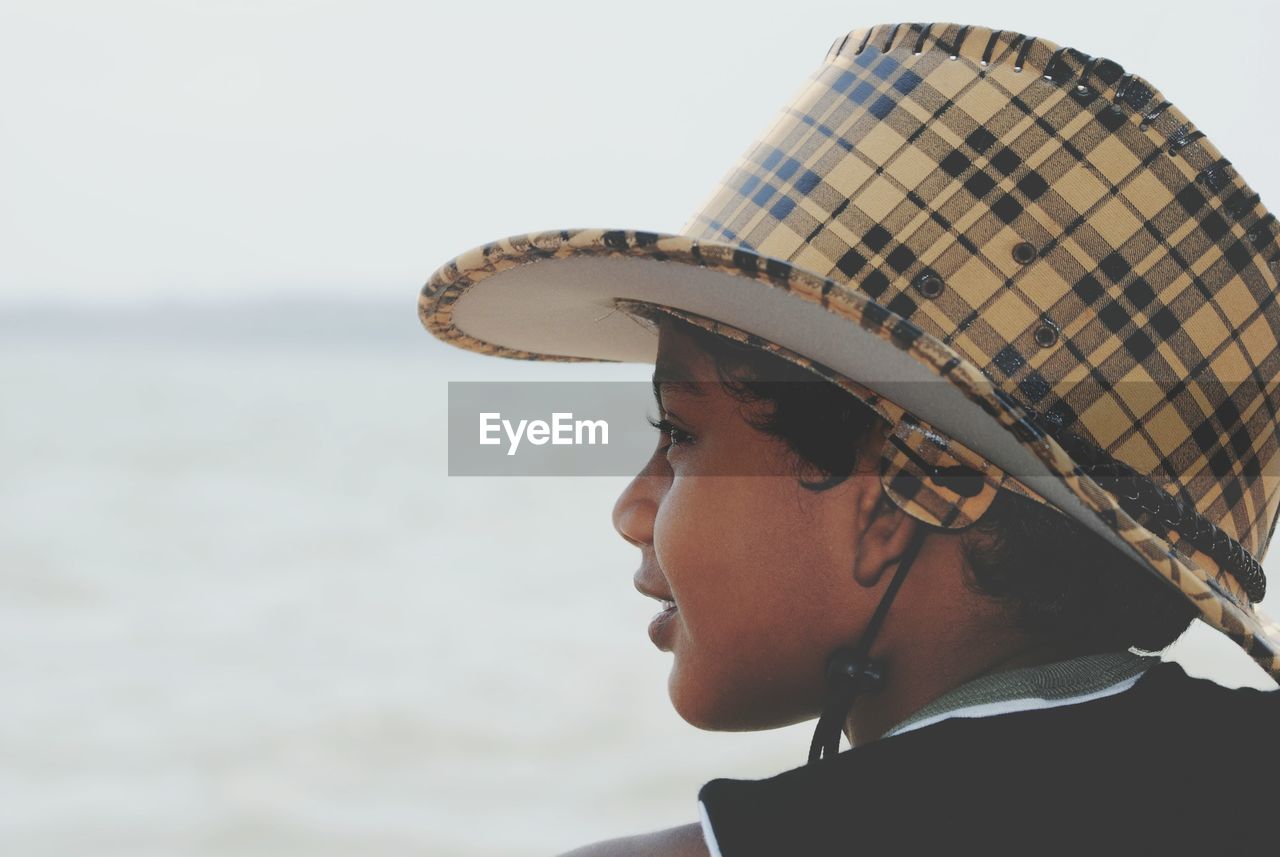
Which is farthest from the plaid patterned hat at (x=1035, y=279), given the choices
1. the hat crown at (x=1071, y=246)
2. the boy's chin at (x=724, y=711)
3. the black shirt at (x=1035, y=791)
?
the boy's chin at (x=724, y=711)

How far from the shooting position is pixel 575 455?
7.20 metres

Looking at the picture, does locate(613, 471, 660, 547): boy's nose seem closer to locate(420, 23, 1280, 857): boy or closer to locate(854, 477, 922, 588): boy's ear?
locate(420, 23, 1280, 857): boy

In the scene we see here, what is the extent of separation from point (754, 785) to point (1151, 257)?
47 centimetres

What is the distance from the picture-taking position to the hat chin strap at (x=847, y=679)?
114 centimetres

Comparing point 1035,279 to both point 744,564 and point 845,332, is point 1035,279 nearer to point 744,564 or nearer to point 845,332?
point 845,332

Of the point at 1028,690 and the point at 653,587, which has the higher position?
the point at 653,587

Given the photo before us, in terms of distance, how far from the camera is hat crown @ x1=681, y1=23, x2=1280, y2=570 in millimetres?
1064

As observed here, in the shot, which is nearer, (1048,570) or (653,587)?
(1048,570)

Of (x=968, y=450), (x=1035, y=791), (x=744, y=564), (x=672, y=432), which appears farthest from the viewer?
(x=672, y=432)

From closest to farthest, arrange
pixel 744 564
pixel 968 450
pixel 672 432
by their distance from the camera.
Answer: pixel 968 450, pixel 744 564, pixel 672 432

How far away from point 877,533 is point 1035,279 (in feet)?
0.72

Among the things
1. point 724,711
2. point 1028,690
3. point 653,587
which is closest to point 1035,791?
point 1028,690

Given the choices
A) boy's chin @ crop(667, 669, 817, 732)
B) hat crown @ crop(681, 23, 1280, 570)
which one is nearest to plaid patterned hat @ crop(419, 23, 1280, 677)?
hat crown @ crop(681, 23, 1280, 570)

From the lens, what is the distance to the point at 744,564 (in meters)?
1.18
